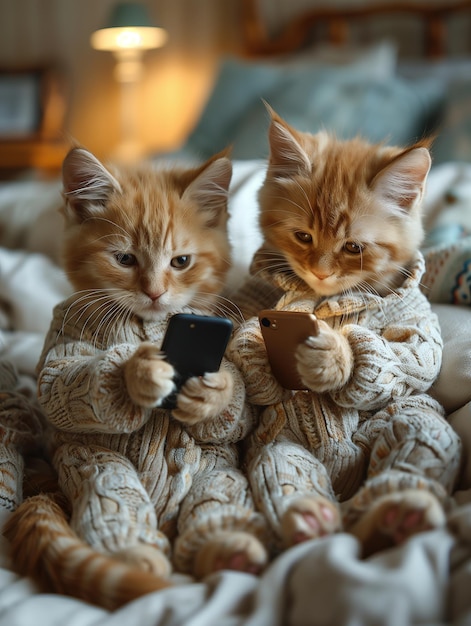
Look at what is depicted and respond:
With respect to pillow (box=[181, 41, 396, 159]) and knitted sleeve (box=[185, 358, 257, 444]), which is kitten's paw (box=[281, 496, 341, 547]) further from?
pillow (box=[181, 41, 396, 159])

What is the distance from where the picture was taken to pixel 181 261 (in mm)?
1114

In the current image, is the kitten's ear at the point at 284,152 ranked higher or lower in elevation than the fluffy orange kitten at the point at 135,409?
higher

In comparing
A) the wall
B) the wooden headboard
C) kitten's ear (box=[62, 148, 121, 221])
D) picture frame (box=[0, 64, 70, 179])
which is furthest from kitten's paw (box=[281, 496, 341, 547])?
picture frame (box=[0, 64, 70, 179])

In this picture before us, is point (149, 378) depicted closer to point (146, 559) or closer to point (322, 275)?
point (146, 559)

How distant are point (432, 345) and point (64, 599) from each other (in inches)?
27.2

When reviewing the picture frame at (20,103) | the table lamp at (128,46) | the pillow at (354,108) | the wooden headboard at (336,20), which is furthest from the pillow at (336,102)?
the picture frame at (20,103)

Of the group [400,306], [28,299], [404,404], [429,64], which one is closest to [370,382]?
[404,404]

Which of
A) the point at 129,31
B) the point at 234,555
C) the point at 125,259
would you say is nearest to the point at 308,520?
the point at 234,555

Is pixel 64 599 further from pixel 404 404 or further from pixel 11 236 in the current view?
pixel 11 236

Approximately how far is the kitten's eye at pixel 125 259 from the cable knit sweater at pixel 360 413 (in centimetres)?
22

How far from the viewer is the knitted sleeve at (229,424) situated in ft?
3.23

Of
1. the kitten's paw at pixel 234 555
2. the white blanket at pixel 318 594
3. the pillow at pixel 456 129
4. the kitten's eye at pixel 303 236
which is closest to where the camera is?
the white blanket at pixel 318 594

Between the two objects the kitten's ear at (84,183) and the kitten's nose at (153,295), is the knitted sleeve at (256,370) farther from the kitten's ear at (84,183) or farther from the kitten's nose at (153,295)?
the kitten's ear at (84,183)

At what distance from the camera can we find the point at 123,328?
1.08 m
